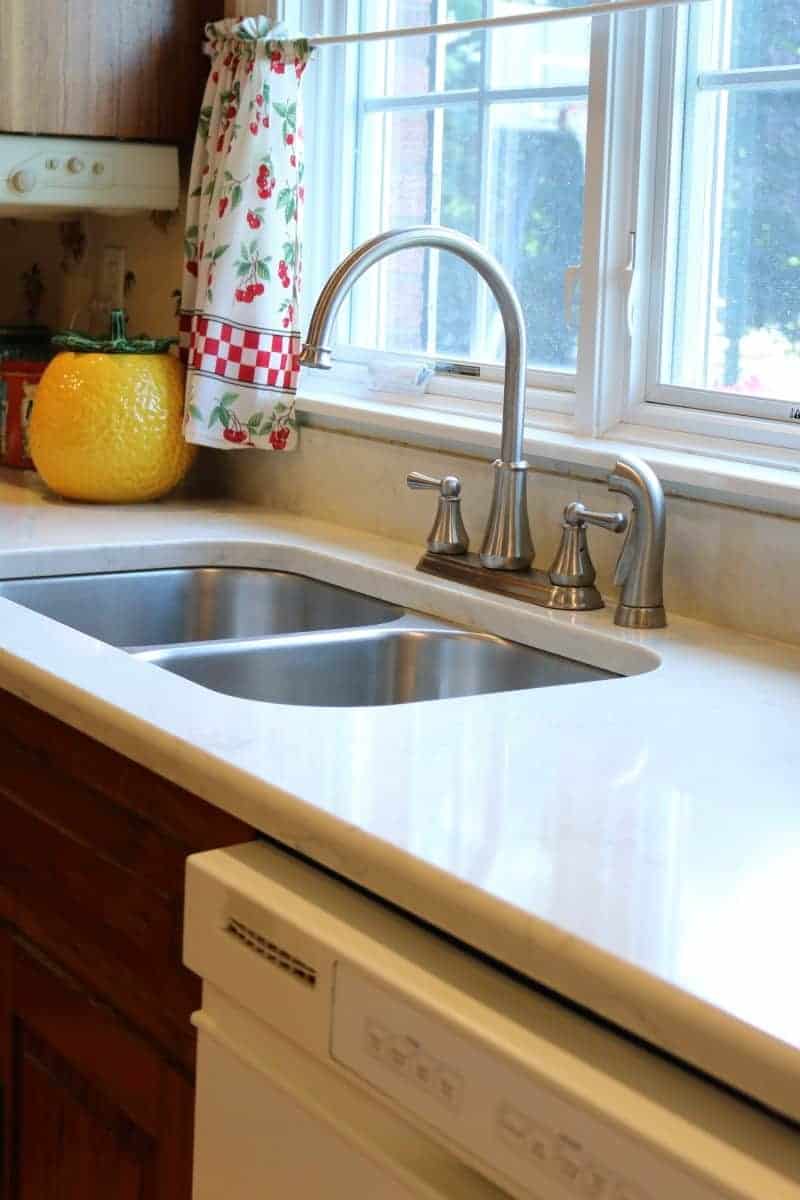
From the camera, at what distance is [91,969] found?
1492 mm

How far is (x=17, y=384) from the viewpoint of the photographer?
263 cm

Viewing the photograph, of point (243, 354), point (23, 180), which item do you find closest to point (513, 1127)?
point (243, 354)

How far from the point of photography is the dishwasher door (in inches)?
40.1

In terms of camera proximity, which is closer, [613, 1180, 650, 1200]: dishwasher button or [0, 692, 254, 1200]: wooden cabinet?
[613, 1180, 650, 1200]: dishwasher button

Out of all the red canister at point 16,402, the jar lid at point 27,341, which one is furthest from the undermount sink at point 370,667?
the jar lid at point 27,341

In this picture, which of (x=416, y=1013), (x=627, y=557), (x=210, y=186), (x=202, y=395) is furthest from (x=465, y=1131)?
(x=210, y=186)

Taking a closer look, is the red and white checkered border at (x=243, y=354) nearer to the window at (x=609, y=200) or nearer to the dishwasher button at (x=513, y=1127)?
the window at (x=609, y=200)

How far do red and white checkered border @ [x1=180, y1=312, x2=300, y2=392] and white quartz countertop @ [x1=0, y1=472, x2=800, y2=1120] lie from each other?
67cm

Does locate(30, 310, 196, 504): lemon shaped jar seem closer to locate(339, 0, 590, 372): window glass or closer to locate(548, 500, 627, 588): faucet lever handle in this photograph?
locate(339, 0, 590, 372): window glass

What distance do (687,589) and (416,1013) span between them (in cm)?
90

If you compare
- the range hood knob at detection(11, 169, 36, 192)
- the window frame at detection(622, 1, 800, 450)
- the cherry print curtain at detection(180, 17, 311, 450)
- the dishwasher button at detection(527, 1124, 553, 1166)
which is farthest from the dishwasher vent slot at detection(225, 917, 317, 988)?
the range hood knob at detection(11, 169, 36, 192)

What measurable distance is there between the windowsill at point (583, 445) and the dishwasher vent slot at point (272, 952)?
776 millimetres

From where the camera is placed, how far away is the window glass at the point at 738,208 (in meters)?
1.81

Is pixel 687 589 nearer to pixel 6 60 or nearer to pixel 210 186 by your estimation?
pixel 210 186
